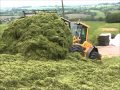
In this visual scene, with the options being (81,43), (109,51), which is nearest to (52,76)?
(81,43)

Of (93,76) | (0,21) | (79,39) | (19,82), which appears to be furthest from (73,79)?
(0,21)

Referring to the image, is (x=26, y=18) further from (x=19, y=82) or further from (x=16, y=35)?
(x=19, y=82)

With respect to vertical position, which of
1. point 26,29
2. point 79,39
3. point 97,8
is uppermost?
point 26,29

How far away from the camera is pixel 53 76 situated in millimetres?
8531

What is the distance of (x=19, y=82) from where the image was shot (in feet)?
25.2

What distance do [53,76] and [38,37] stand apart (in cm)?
275

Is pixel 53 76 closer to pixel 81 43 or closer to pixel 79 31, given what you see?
pixel 81 43

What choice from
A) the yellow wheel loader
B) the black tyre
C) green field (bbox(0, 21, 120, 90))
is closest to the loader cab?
the yellow wheel loader

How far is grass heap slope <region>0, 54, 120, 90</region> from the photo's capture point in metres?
7.63

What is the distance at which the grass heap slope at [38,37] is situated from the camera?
10.8m

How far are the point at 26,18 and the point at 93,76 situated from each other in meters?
4.18

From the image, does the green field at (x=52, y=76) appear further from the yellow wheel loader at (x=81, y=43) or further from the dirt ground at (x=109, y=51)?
the dirt ground at (x=109, y=51)

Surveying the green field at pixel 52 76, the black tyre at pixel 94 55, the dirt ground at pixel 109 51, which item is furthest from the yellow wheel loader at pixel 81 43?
the dirt ground at pixel 109 51

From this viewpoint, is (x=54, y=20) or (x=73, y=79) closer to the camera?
(x=73, y=79)
